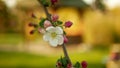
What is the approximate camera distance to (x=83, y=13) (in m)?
24.8

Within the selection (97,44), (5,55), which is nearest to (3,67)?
(5,55)

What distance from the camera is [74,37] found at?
22906 millimetres

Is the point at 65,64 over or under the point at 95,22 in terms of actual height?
under

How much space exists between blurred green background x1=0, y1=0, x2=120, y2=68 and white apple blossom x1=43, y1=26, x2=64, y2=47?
→ 10.9 metres

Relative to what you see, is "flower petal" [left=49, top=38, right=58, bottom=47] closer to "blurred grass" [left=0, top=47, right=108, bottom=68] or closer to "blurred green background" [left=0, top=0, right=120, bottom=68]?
"blurred grass" [left=0, top=47, right=108, bottom=68]

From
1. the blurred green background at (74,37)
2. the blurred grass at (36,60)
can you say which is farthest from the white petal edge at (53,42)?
the blurred green background at (74,37)

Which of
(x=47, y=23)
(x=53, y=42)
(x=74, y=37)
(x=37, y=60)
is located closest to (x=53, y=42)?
(x=53, y=42)

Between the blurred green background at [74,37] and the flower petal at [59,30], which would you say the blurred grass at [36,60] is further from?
the flower petal at [59,30]

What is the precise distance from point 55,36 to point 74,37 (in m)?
20.4

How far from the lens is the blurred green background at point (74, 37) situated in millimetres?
15523

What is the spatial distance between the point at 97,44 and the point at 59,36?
61.9 ft

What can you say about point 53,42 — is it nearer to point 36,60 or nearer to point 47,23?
point 47,23

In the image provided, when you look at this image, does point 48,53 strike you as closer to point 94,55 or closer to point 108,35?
point 94,55

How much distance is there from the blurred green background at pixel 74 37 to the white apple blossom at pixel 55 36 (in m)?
10.9
